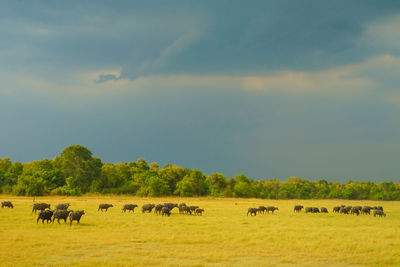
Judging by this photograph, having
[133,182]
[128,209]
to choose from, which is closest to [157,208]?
[128,209]

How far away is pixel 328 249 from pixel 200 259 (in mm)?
7379

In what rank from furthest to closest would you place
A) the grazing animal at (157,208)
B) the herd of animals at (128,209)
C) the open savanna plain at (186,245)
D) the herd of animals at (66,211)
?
the grazing animal at (157,208) → the herd of animals at (128,209) → the herd of animals at (66,211) → the open savanna plain at (186,245)

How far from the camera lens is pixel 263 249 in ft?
59.9

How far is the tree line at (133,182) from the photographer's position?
7294 cm

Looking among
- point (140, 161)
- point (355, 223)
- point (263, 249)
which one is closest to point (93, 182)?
point (140, 161)

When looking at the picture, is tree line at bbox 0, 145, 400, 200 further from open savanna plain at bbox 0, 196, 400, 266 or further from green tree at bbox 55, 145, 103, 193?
open savanna plain at bbox 0, 196, 400, 266

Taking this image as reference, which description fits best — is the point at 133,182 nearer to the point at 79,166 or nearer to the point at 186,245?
the point at 79,166

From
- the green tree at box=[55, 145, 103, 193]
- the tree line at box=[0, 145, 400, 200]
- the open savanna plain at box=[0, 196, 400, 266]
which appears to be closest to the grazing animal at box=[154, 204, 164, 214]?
the open savanna plain at box=[0, 196, 400, 266]

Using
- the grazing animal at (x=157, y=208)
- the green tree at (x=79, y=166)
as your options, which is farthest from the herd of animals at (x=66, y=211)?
the green tree at (x=79, y=166)

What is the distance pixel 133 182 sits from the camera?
A: 82.1 metres

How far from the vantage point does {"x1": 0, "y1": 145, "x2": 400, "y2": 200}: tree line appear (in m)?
72.9

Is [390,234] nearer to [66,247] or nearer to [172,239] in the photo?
[172,239]

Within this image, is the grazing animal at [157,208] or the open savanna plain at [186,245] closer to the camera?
the open savanna plain at [186,245]

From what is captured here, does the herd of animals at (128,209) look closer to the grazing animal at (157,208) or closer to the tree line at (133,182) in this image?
the grazing animal at (157,208)
